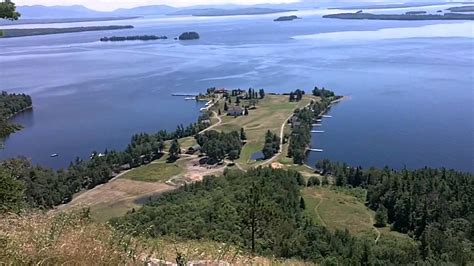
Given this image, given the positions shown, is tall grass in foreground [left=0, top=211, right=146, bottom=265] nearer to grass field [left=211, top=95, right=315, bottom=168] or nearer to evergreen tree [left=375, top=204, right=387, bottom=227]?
evergreen tree [left=375, top=204, right=387, bottom=227]

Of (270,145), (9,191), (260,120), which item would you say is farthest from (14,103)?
(9,191)

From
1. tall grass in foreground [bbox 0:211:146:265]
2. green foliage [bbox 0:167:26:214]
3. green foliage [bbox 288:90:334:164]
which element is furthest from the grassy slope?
tall grass in foreground [bbox 0:211:146:265]

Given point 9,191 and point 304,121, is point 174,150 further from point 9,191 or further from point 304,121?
point 9,191

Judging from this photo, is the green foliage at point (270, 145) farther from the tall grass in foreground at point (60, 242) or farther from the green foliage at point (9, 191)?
the tall grass in foreground at point (60, 242)

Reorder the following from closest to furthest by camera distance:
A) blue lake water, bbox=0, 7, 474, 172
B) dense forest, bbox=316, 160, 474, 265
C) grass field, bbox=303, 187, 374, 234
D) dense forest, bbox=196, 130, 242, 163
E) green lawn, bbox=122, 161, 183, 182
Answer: dense forest, bbox=316, 160, 474, 265, grass field, bbox=303, 187, 374, 234, green lawn, bbox=122, 161, 183, 182, dense forest, bbox=196, 130, 242, 163, blue lake water, bbox=0, 7, 474, 172

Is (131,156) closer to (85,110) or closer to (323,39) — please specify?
(85,110)

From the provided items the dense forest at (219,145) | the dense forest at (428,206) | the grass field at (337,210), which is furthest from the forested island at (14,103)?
the dense forest at (428,206)

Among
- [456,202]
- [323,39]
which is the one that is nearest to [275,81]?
[456,202]
